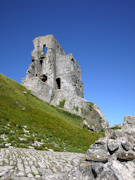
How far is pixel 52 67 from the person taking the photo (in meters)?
41.3

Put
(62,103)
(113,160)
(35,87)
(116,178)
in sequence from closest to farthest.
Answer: (116,178) < (113,160) < (35,87) < (62,103)

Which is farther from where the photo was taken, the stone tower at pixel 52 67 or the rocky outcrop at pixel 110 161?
the stone tower at pixel 52 67

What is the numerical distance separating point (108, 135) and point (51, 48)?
42.2 m

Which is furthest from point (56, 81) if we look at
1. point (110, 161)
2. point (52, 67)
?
point (110, 161)

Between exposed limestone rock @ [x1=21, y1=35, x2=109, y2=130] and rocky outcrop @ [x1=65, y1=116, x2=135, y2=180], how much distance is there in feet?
91.5

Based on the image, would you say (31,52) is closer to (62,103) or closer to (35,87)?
(35,87)

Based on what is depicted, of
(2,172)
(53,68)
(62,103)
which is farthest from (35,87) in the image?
(2,172)

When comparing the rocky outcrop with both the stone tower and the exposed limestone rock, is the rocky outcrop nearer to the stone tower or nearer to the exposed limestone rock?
the exposed limestone rock

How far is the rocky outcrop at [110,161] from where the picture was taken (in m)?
3.43

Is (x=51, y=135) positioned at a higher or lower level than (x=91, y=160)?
higher

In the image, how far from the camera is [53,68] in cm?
4147

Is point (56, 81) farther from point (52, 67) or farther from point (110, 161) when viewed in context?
point (110, 161)

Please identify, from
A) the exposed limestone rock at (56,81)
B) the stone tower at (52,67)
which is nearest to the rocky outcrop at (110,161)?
the exposed limestone rock at (56,81)

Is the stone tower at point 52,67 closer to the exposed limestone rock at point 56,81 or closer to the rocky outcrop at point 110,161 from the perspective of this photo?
the exposed limestone rock at point 56,81
